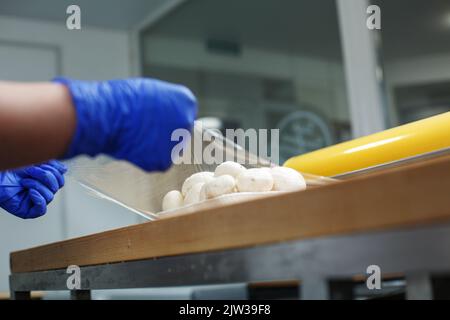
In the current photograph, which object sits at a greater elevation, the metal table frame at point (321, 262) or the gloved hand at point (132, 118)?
the gloved hand at point (132, 118)

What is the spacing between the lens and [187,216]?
755 mm

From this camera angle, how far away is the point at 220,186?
927 millimetres

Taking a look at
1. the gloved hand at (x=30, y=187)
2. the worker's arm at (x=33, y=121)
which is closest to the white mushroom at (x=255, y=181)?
the worker's arm at (x=33, y=121)

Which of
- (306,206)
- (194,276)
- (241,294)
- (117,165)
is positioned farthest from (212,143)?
(241,294)

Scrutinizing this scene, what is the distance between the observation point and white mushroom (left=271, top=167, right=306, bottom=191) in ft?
3.10

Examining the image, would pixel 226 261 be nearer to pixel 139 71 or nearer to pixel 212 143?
pixel 212 143

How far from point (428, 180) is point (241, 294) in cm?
201

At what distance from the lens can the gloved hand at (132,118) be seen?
67 centimetres

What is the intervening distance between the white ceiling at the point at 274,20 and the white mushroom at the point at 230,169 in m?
1.60

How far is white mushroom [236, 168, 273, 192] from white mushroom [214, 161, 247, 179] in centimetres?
3

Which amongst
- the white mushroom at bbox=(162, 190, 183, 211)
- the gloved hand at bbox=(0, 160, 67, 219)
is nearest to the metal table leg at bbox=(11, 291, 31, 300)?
the gloved hand at bbox=(0, 160, 67, 219)
